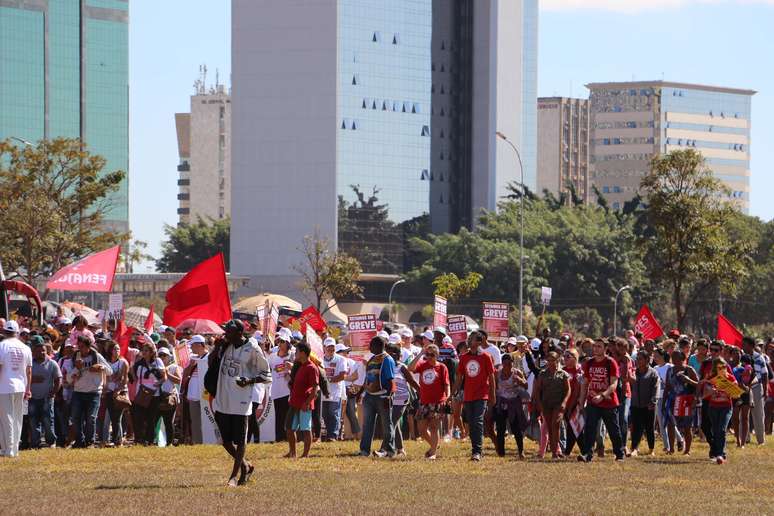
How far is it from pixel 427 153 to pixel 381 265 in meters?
12.7

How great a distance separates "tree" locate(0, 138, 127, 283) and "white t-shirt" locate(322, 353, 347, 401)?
35.5 metres

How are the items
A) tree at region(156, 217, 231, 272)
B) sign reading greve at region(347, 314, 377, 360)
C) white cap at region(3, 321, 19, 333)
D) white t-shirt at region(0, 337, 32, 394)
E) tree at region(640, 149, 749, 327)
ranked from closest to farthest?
white t-shirt at region(0, 337, 32, 394)
white cap at region(3, 321, 19, 333)
sign reading greve at region(347, 314, 377, 360)
tree at region(640, 149, 749, 327)
tree at region(156, 217, 231, 272)

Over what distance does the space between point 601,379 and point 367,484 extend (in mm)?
5272

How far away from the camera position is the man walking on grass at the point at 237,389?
647 inches

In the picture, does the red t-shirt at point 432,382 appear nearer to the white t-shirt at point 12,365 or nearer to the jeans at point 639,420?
the jeans at point 639,420

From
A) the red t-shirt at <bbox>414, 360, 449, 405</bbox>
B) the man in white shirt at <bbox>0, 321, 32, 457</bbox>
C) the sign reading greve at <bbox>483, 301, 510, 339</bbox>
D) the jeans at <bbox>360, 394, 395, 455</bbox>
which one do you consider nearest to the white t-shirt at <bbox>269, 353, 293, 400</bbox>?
the jeans at <bbox>360, 394, 395, 455</bbox>

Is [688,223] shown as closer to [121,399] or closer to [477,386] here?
[477,386]

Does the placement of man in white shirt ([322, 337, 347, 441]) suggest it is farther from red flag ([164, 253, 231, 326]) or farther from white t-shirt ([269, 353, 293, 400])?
red flag ([164, 253, 231, 326])

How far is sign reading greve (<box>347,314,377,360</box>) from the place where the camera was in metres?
28.7

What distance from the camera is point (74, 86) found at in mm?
166750

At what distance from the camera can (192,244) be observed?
147m

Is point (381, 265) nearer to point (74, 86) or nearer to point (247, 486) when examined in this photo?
point (74, 86)

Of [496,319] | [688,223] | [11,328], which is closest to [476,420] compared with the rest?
[11,328]

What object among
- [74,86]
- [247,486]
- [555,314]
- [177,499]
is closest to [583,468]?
[247,486]
